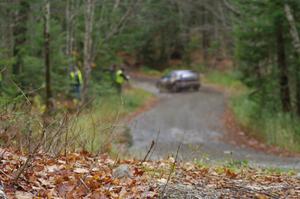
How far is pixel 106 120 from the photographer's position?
9.43 meters

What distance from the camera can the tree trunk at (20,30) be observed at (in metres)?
19.9

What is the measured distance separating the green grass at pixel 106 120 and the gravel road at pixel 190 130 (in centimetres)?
83

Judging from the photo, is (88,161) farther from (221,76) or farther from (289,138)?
(221,76)

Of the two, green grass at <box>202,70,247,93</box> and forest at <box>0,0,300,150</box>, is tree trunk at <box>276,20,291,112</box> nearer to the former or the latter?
forest at <box>0,0,300,150</box>

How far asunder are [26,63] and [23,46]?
77 cm

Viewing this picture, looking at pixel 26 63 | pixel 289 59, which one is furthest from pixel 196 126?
pixel 26 63

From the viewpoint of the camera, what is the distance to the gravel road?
15217 millimetres

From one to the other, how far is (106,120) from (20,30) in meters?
13.1

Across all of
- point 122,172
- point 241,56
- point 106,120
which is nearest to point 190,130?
point 241,56

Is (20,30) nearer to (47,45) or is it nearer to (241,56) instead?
(47,45)

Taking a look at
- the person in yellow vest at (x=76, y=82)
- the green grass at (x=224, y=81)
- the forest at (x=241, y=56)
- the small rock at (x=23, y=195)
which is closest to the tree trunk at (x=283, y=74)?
the forest at (x=241, y=56)

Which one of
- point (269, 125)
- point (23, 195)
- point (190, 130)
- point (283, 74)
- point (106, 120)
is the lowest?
point (190, 130)

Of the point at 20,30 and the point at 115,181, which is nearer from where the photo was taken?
the point at 115,181

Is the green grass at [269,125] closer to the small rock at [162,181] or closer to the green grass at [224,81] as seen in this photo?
the small rock at [162,181]
